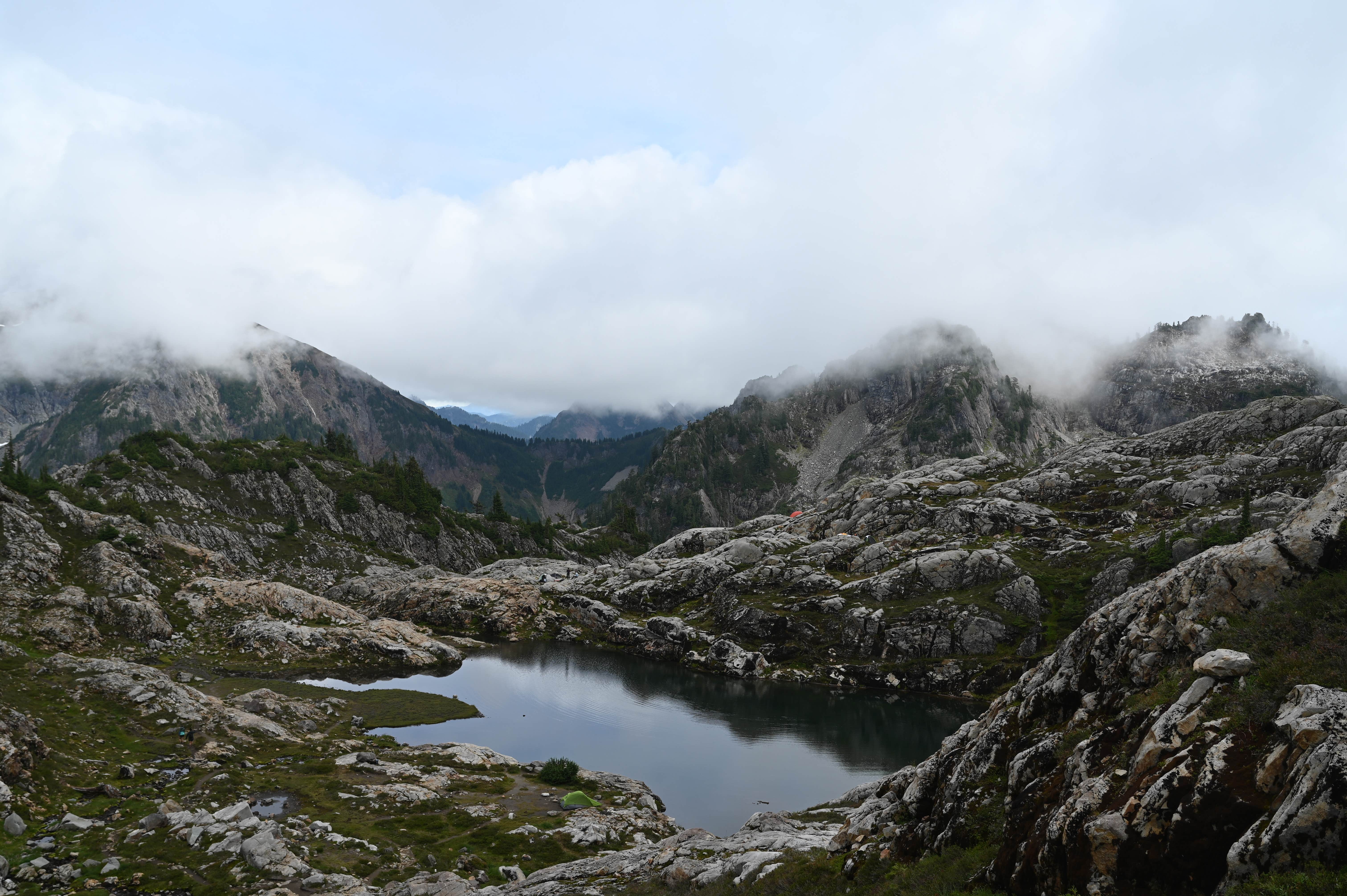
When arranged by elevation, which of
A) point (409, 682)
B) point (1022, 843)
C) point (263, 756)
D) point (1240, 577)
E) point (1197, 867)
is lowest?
point (409, 682)

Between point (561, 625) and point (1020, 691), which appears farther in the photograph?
point (561, 625)

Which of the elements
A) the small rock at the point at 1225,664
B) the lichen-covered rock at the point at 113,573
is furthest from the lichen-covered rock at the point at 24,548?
the small rock at the point at 1225,664

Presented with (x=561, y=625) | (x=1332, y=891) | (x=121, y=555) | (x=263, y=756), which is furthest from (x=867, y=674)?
(x=121, y=555)

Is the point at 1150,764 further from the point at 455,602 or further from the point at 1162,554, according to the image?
the point at 455,602

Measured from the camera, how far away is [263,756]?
55031mm

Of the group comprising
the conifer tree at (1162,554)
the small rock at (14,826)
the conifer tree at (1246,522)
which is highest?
the conifer tree at (1246,522)

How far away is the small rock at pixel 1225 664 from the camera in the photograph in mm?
16234

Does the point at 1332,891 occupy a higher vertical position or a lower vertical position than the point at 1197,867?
higher

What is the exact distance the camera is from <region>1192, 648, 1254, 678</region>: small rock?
16.2 metres

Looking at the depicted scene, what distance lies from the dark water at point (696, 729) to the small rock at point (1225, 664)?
50.1 metres

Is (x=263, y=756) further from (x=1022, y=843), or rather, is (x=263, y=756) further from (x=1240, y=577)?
(x=1240, y=577)

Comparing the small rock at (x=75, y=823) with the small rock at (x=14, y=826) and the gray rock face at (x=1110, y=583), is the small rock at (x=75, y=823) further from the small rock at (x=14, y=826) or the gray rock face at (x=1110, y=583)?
the gray rock face at (x=1110, y=583)

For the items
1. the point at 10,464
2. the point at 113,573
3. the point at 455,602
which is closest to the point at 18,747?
the point at 113,573

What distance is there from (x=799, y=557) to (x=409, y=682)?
293 feet
